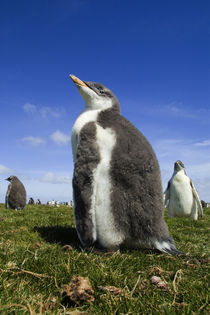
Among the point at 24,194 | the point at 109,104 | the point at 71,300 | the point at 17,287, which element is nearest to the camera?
the point at 71,300

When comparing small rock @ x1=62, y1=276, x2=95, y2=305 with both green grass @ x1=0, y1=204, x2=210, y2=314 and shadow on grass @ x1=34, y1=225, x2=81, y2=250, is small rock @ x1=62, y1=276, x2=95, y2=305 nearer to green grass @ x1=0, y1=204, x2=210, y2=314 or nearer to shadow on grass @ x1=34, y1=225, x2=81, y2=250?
green grass @ x1=0, y1=204, x2=210, y2=314

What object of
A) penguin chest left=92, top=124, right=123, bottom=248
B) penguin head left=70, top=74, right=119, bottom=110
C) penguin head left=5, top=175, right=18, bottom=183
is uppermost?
penguin head left=70, top=74, right=119, bottom=110

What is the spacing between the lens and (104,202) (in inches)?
147

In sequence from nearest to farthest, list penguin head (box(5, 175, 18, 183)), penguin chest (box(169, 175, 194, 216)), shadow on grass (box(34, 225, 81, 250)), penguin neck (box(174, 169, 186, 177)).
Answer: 1. shadow on grass (box(34, 225, 81, 250))
2. penguin chest (box(169, 175, 194, 216))
3. penguin neck (box(174, 169, 186, 177))
4. penguin head (box(5, 175, 18, 183))

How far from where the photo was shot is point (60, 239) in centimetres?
456

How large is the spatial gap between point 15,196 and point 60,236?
1077 cm

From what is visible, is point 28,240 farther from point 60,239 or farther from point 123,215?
point 123,215

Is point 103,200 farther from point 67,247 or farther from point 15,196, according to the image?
point 15,196

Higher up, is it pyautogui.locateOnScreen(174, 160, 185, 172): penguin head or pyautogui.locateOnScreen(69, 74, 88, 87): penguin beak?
pyautogui.locateOnScreen(69, 74, 88, 87): penguin beak

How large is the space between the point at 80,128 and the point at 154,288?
2.44 metres

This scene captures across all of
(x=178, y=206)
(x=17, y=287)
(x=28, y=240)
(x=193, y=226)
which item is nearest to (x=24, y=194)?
(x=178, y=206)

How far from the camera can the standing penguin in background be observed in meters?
3.73

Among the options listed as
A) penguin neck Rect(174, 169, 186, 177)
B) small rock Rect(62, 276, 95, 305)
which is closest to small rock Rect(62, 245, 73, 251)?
small rock Rect(62, 276, 95, 305)

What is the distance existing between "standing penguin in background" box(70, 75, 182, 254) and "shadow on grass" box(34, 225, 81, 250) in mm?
516
